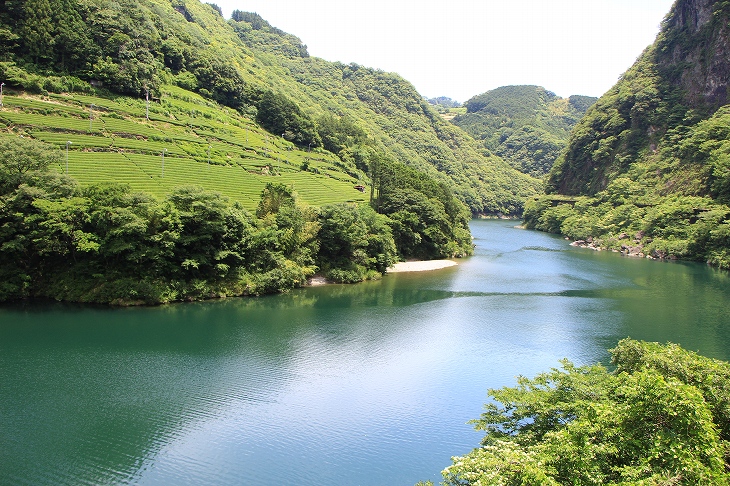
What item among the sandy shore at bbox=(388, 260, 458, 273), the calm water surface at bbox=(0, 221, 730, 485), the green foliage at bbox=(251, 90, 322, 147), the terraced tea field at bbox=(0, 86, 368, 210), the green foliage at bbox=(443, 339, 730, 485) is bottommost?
the calm water surface at bbox=(0, 221, 730, 485)

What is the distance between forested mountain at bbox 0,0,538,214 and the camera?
2530 inches

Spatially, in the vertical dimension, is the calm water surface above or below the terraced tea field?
below

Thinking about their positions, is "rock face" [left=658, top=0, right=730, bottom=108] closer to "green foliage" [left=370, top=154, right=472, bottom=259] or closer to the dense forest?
"green foliage" [left=370, top=154, right=472, bottom=259]

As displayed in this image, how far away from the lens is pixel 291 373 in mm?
26672

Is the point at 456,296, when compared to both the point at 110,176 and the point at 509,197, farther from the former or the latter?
the point at 509,197

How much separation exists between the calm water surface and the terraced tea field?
703 inches

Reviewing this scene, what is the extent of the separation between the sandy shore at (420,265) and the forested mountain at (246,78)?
31.2 m

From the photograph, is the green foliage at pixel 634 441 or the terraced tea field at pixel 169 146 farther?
the terraced tea field at pixel 169 146

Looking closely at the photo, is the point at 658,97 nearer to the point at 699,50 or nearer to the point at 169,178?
the point at 699,50

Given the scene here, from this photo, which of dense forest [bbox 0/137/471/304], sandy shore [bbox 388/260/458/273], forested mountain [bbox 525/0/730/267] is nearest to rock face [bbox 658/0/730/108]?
forested mountain [bbox 525/0/730/267]

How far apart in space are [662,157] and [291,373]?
94001 mm

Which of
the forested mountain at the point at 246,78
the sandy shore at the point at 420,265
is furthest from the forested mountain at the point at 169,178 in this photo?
the sandy shore at the point at 420,265

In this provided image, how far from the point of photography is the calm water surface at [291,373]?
1847 centimetres

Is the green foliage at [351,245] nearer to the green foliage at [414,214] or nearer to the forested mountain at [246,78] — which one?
the green foliage at [414,214]
